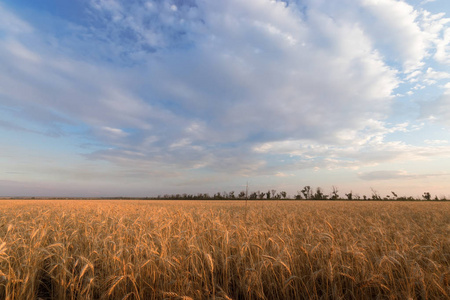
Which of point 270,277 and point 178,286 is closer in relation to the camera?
point 178,286

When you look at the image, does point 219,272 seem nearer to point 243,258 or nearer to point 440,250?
point 243,258

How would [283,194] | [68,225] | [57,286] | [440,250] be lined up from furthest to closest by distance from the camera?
[283,194] → [68,225] → [440,250] → [57,286]

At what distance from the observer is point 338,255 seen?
3.47 m

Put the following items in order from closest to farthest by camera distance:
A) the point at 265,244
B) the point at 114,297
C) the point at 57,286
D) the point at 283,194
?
the point at 114,297, the point at 57,286, the point at 265,244, the point at 283,194

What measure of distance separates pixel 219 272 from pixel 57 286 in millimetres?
2288

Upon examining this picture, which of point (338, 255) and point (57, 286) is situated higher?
point (338, 255)

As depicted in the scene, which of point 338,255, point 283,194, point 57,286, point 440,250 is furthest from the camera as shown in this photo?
point 283,194

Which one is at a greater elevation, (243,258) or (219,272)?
(243,258)

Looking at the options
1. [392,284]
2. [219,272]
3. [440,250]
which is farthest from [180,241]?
[440,250]

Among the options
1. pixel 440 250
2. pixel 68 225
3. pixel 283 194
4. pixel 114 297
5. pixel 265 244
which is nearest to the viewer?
pixel 114 297

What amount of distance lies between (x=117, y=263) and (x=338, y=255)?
129 inches

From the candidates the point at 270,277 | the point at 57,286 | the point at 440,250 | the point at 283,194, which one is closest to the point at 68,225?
the point at 57,286

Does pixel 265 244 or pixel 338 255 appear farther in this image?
pixel 265 244

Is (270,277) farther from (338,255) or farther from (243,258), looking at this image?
(338,255)
